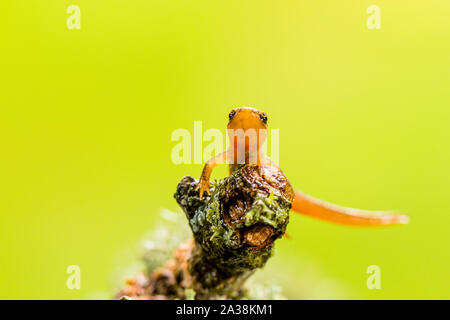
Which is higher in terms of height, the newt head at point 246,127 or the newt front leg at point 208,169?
the newt head at point 246,127

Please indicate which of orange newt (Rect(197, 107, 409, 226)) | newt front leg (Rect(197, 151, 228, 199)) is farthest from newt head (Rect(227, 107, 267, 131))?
newt front leg (Rect(197, 151, 228, 199))

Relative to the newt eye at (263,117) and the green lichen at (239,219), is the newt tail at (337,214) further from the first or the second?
the green lichen at (239,219)

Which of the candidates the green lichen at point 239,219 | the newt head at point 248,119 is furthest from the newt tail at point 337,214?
the green lichen at point 239,219

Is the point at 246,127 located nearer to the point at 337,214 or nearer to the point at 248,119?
the point at 248,119

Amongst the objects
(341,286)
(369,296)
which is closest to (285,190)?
(341,286)

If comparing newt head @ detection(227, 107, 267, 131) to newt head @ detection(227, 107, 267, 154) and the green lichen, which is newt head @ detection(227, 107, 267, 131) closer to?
newt head @ detection(227, 107, 267, 154)
